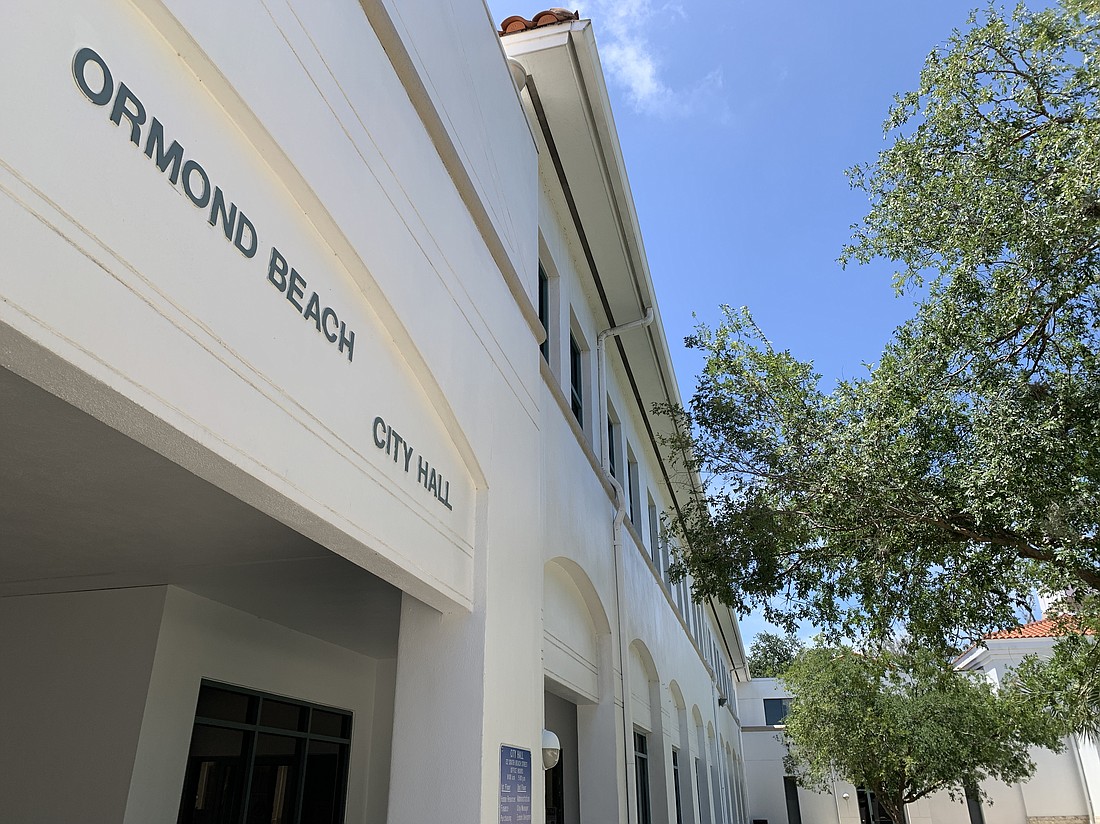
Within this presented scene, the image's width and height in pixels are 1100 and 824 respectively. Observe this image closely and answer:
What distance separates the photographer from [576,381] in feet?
36.0

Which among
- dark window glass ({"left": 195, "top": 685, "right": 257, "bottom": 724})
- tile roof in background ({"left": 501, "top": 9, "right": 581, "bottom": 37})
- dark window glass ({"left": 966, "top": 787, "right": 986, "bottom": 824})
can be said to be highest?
tile roof in background ({"left": 501, "top": 9, "right": 581, "bottom": 37})

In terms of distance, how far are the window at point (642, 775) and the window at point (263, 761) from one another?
4.19 metres

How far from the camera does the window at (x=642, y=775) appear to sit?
11.9 meters

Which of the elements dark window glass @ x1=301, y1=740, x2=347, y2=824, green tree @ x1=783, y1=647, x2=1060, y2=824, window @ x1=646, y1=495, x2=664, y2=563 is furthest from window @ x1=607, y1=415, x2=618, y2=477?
green tree @ x1=783, y1=647, x2=1060, y2=824

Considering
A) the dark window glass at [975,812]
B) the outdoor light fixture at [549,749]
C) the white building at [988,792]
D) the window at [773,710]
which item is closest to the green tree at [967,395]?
the outdoor light fixture at [549,749]

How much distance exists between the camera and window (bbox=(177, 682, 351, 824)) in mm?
7473

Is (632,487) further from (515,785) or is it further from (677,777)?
(515,785)

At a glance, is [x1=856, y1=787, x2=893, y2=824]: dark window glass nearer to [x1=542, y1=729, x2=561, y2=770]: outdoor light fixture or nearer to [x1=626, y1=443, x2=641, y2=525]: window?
[x1=626, y1=443, x2=641, y2=525]: window

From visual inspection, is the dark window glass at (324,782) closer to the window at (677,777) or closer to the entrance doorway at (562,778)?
the entrance doorway at (562,778)

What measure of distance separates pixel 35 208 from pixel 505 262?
4.62 meters

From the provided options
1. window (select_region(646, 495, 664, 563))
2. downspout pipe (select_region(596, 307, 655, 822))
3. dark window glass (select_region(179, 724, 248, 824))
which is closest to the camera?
dark window glass (select_region(179, 724, 248, 824))

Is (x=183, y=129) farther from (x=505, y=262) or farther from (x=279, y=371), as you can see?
(x=505, y=262)

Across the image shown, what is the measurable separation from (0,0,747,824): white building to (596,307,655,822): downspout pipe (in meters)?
0.06

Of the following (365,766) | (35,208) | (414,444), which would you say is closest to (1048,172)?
(414,444)
